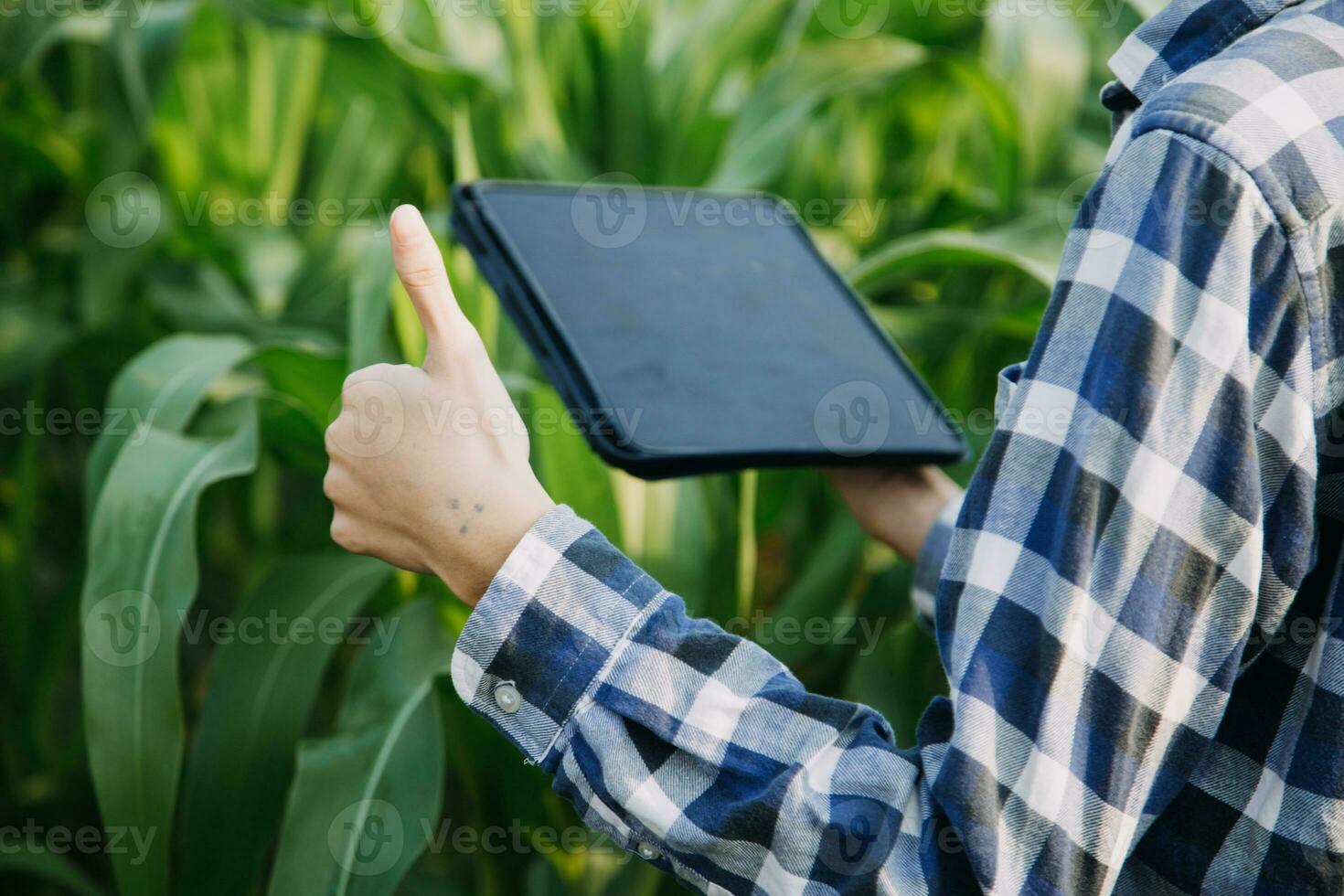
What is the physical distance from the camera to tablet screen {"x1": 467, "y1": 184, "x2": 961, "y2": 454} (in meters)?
0.56

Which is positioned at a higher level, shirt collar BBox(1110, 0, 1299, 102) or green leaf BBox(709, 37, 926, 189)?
shirt collar BBox(1110, 0, 1299, 102)

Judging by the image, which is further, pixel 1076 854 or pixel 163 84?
pixel 163 84

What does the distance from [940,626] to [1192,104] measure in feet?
0.59

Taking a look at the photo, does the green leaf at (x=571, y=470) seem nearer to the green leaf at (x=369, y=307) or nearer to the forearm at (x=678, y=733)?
Answer: the green leaf at (x=369, y=307)

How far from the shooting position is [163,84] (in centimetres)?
98

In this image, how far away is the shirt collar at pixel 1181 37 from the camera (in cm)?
39

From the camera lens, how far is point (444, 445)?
453 millimetres

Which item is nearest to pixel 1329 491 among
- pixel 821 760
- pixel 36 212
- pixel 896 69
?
pixel 821 760

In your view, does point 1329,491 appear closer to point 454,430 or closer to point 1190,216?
point 1190,216

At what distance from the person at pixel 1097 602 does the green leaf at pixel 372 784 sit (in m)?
0.25

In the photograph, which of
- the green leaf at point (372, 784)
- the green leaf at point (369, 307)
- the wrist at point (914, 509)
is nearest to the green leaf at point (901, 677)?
the wrist at point (914, 509)

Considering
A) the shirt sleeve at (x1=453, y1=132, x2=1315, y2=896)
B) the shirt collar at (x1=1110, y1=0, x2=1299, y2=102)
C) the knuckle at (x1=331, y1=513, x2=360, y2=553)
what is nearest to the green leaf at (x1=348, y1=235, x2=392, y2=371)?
the knuckle at (x1=331, y1=513, x2=360, y2=553)

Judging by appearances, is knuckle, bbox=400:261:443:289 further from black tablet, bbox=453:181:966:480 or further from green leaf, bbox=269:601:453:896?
green leaf, bbox=269:601:453:896

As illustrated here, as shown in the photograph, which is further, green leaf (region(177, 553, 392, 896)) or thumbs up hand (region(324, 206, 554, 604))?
green leaf (region(177, 553, 392, 896))
